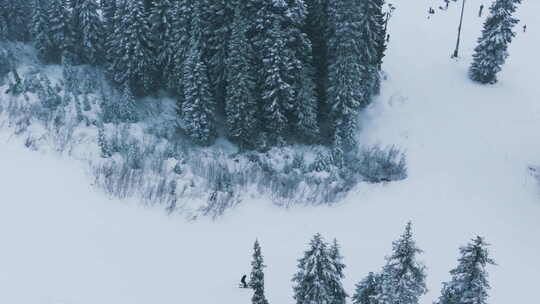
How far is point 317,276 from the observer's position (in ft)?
44.8

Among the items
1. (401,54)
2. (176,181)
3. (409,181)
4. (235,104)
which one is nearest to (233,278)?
(176,181)

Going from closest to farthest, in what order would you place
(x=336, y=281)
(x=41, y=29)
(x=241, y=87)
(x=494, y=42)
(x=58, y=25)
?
(x=336, y=281), (x=241, y=87), (x=58, y=25), (x=41, y=29), (x=494, y=42)

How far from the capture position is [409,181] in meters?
26.9

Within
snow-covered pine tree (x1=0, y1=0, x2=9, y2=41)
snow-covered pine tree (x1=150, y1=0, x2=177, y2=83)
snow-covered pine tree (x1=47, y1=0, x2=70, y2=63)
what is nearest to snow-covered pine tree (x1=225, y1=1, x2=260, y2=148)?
snow-covered pine tree (x1=150, y1=0, x2=177, y2=83)

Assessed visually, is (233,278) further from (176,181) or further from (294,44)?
(294,44)

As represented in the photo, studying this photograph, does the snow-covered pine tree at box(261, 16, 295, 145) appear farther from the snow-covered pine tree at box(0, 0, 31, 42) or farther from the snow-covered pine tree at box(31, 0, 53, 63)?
the snow-covered pine tree at box(0, 0, 31, 42)

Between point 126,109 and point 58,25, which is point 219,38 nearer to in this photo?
point 126,109

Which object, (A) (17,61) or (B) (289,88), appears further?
(A) (17,61)

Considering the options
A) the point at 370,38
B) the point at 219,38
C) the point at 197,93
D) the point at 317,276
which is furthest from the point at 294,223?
the point at 370,38

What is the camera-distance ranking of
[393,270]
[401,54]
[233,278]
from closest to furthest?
[393,270], [233,278], [401,54]

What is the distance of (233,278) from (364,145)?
1455 cm

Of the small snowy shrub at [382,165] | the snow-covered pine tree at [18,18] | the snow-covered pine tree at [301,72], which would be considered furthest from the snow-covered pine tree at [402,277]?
the snow-covered pine tree at [18,18]

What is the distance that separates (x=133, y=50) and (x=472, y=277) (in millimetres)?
24120

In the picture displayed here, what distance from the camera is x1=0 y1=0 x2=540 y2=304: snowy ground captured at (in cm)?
1864
